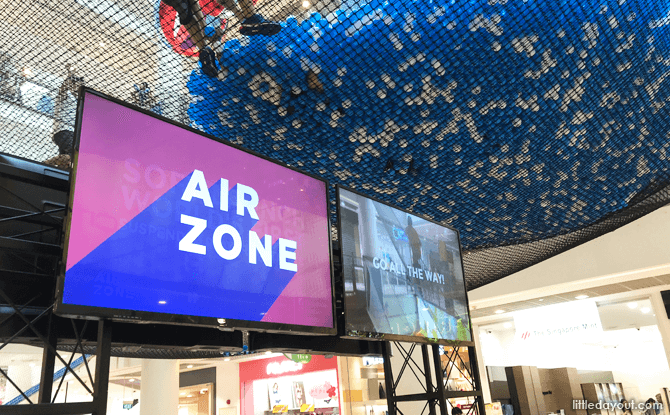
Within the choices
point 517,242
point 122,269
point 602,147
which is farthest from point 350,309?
point 517,242

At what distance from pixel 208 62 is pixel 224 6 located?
33 cm

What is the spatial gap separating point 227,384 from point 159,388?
21.4 ft

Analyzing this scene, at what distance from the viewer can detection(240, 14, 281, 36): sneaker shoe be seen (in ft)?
8.73

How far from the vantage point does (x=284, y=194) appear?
289 cm

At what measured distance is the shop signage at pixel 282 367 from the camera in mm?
11164

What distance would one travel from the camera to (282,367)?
1135 centimetres

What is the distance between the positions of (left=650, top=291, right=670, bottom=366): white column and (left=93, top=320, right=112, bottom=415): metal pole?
7.71 meters

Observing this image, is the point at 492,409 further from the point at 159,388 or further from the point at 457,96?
the point at 457,96

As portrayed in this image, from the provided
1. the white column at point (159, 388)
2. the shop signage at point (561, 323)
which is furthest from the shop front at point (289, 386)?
the white column at point (159, 388)

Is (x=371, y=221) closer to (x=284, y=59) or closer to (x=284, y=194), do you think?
(x=284, y=194)

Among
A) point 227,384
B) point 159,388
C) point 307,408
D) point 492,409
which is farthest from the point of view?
point 227,384

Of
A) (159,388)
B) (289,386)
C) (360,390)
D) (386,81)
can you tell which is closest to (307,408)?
(289,386)

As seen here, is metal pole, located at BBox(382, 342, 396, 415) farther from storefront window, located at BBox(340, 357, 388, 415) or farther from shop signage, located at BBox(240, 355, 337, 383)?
shop signage, located at BBox(240, 355, 337, 383)

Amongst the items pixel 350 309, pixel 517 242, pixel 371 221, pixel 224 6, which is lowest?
pixel 350 309
